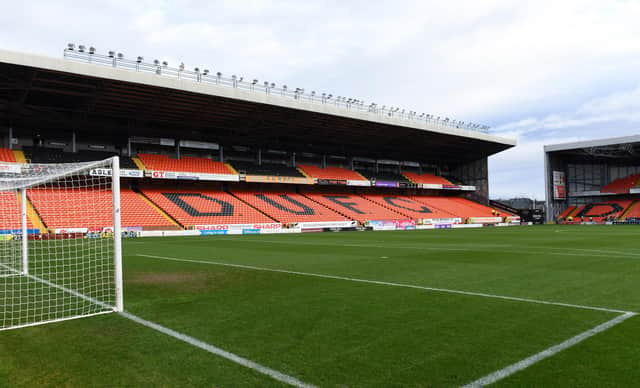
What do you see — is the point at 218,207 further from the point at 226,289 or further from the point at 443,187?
the point at 443,187

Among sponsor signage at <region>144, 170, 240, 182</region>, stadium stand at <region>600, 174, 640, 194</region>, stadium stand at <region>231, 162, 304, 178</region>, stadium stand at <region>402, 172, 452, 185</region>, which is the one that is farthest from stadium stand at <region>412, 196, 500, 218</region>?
sponsor signage at <region>144, 170, 240, 182</region>

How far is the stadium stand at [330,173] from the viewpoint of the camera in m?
48.3

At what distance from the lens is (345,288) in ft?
26.7

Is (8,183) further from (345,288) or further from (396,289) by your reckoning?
(396,289)

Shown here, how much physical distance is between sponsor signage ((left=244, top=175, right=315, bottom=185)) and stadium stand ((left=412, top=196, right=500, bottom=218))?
16.4 metres

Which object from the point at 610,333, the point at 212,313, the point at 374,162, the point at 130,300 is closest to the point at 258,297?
the point at 212,313

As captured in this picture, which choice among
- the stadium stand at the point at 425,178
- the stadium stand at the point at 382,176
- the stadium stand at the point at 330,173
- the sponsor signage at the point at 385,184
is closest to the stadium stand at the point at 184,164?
the stadium stand at the point at 330,173

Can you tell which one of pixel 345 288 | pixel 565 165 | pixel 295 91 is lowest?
pixel 345 288

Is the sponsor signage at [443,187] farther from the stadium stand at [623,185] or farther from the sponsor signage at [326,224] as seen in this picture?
the stadium stand at [623,185]

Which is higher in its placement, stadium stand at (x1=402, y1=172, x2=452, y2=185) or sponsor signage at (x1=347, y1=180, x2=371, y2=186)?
stadium stand at (x1=402, y1=172, x2=452, y2=185)

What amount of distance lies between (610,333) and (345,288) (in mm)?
4265

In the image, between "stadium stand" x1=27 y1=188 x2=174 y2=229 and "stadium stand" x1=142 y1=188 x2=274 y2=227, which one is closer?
"stadium stand" x1=27 y1=188 x2=174 y2=229

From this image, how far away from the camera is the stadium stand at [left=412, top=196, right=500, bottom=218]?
52.1 metres

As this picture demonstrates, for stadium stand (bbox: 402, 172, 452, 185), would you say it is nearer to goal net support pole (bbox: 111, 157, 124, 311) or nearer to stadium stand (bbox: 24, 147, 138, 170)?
stadium stand (bbox: 24, 147, 138, 170)
